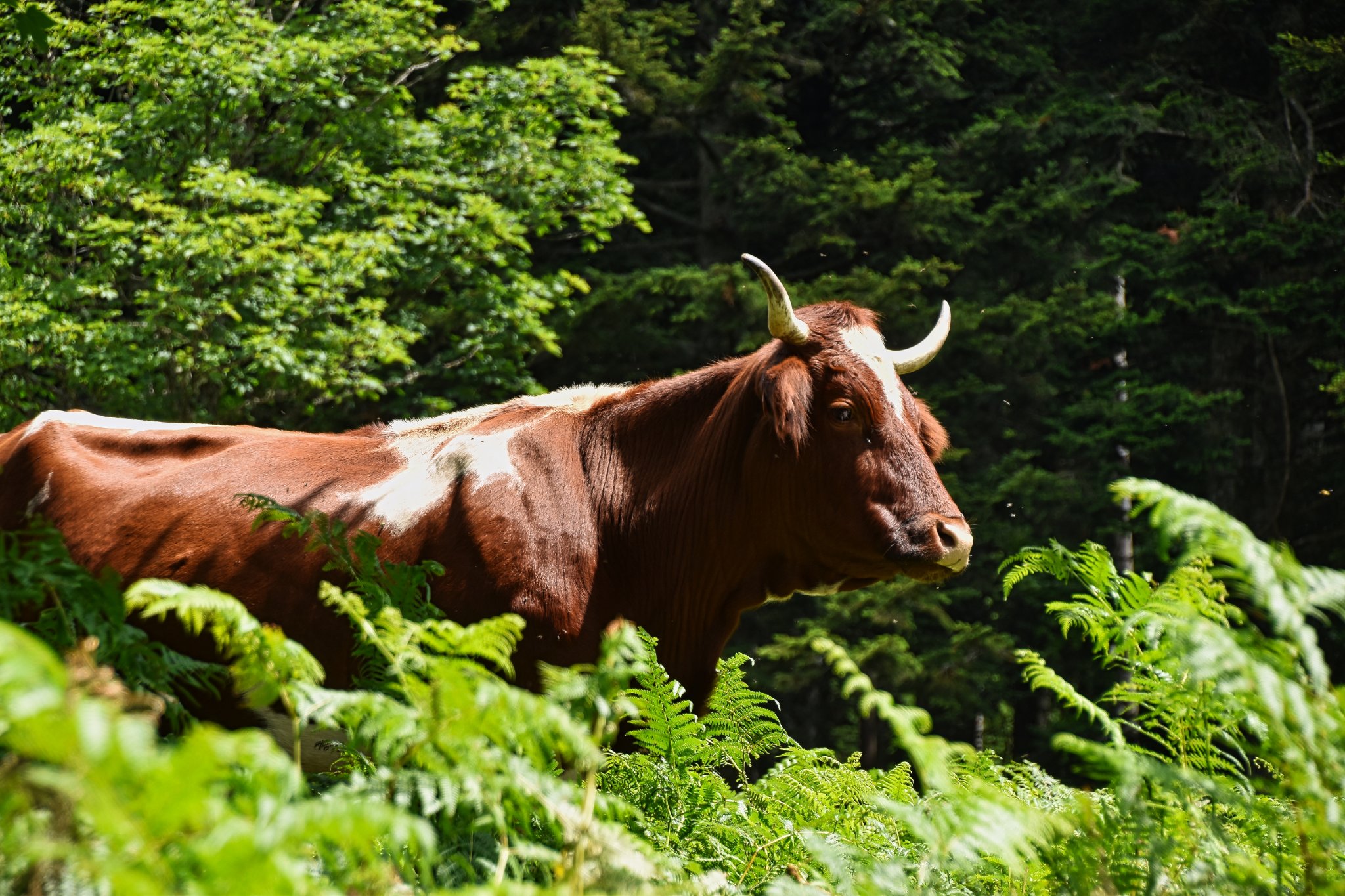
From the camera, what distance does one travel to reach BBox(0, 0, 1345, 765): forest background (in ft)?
36.9

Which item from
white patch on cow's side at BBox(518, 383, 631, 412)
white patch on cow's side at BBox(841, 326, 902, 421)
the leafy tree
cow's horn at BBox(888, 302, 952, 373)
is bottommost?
the leafy tree

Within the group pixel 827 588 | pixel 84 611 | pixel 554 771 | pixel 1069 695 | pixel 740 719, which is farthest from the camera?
pixel 827 588

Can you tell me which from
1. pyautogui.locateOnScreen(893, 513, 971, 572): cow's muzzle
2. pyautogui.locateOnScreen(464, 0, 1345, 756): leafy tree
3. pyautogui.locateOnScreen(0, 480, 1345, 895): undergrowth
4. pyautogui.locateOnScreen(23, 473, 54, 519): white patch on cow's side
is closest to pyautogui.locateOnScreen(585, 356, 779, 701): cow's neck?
pyautogui.locateOnScreen(893, 513, 971, 572): cow's muzzle

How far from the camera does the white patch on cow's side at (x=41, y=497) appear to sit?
204 inches

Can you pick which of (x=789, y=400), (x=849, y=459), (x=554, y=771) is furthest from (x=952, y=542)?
(x=554, y=771)

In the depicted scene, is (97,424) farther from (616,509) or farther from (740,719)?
(740,719)

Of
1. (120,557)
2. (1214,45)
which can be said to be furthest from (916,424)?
(1214,45)

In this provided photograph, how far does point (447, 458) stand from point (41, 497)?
6.36ft

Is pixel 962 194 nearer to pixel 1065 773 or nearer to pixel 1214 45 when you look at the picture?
pixel 1214 45

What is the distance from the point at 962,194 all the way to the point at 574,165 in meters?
6.90

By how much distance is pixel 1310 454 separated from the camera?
16.8 m

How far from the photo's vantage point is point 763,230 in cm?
1906

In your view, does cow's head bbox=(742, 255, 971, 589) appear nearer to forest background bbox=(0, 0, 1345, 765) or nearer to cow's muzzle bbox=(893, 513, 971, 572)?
cow's muzzle bbox=(893, 513, 971, 572)

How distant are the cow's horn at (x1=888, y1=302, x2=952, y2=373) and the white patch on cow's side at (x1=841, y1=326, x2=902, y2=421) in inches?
6.0
